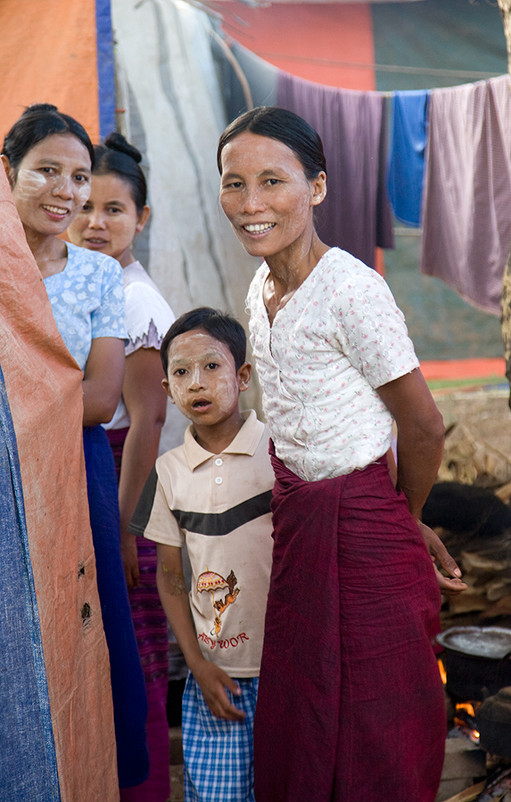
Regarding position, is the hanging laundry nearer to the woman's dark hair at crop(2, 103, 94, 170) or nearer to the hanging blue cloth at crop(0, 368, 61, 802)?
the woman's dark hair at crop(2, 103, 94, 170)

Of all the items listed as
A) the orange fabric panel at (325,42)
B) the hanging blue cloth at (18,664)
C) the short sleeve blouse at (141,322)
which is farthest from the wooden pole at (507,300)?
the orange fabric panel at (325,42)

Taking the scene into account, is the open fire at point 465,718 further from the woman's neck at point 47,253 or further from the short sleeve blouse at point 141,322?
the woman's neck at point 47,253

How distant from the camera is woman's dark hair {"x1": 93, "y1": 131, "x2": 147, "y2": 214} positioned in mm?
2936

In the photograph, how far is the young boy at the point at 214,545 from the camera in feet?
6.68

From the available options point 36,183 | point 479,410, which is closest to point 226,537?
point 36,183

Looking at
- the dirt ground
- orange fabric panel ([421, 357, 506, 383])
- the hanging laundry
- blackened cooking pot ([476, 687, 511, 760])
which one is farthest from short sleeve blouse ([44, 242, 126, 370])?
orange fabric panel ([421, 357, 506, 383])

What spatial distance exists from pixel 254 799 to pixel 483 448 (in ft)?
11.6

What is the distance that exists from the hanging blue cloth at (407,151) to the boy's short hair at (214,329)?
2.94m

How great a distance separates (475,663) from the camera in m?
3.22

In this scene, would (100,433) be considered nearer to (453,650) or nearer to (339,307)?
(339,307)

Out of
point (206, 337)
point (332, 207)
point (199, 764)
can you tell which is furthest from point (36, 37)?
point (199, 764)

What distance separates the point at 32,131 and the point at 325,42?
14.7 feet

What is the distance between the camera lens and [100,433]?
2229 millimetres

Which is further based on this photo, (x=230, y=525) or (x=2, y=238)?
(x=230, y=525)
